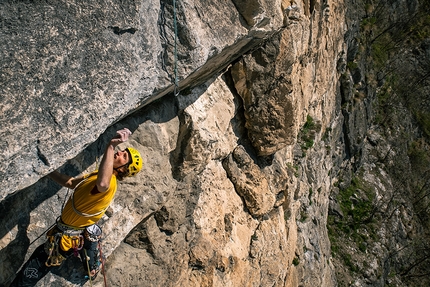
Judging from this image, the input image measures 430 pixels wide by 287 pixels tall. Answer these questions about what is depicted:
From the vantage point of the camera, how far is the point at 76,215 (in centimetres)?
407

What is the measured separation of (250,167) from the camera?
7.93 metres

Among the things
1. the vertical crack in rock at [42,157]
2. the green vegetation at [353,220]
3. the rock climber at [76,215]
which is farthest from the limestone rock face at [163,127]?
the green vegetation at [353,220]

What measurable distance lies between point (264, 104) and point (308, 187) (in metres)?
6.96

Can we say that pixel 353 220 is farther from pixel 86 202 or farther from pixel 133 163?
pixel 86 202

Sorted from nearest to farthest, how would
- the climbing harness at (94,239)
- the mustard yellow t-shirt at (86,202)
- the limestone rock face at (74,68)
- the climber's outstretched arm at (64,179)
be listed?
1. the limestone rock face at (74,68)
2. the mustard yellow t-shirt at (86,202)
3. the climber's outstretched arm at (64,179)
4. the climbing harness at (94,239)

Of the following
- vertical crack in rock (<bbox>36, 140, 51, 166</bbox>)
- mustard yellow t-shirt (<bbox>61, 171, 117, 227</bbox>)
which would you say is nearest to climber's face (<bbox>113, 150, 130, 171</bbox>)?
mustard yellow t-shirt (<bbox>61, 171, 117, 227</bbox>)

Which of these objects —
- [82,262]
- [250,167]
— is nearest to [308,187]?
[250,167]

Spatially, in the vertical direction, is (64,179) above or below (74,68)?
below

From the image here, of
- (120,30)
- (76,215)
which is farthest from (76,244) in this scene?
(120,30)

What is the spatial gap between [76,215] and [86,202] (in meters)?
0.23

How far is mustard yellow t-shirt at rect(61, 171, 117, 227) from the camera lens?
3.94 meters

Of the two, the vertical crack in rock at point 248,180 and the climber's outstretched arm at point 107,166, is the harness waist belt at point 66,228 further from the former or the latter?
the vertical crack in rock at point 248,180

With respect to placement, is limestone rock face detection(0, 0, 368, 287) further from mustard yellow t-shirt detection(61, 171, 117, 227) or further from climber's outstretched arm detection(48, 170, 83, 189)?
mustard yellow t-shirt detection(61, 171, 117, 227)

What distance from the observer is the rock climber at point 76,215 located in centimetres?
397
